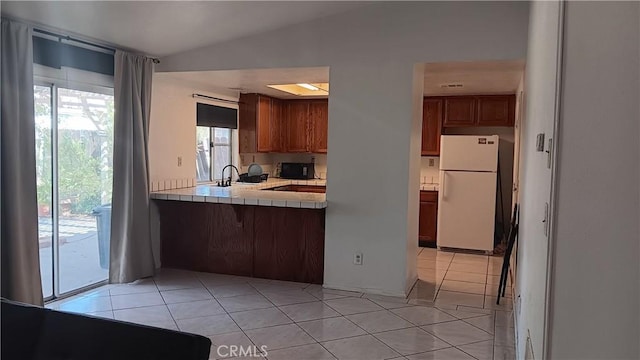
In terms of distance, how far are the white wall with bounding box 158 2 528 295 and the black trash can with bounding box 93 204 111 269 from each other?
192 cm

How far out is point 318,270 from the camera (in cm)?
471

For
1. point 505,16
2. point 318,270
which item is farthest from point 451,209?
point 505,16

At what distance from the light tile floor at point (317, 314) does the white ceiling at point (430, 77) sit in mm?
2045

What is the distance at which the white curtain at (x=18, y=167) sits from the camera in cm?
331

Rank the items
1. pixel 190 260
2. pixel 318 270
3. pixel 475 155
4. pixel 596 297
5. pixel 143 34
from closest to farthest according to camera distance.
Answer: pixel 596 297
pixel 143 34
pixel 318 270
pixel 190 260
pixel 475 155

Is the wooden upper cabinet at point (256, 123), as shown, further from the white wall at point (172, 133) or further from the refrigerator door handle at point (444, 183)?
the refrigerator door handle at point (444, 183)

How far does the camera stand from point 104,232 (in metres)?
4.57

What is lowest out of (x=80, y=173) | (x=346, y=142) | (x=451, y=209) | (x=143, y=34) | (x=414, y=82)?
(x=451, y=209)

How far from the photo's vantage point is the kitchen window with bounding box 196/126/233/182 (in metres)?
6.17

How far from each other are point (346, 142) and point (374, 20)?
1.09 m

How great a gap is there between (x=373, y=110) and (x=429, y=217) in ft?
9.21

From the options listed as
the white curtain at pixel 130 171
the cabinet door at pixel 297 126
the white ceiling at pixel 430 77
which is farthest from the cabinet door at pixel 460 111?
the white curtain at pixel 130 171

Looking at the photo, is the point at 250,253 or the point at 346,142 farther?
the point at 250,253

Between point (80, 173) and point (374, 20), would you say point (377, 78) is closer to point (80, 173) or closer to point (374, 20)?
point (374, 20)
